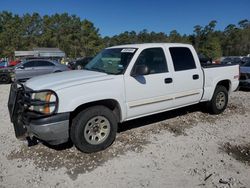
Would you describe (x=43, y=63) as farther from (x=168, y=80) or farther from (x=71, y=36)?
(x=71, y=36)

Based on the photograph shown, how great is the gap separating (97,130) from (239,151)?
8.26 feet

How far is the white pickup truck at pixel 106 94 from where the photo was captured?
3.75 meters

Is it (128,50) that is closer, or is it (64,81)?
(64,81)

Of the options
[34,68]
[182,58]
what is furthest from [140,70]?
[34,68]

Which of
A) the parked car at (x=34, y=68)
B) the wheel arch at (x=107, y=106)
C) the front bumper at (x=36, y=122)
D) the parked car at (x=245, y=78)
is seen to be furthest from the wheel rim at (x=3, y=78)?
the parked car at (x=245, y=78)

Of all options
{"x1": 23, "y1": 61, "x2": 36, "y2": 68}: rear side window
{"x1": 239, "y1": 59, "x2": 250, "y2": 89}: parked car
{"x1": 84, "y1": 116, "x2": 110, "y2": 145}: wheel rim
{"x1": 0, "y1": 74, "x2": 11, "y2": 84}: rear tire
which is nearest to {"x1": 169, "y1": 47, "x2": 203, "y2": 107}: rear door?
{"x1": 84, "y1": 116, "x2": 110, "y2": 145}: wheel rim

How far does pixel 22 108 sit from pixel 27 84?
21.4 inches

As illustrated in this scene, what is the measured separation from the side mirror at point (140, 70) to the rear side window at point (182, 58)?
3.36 feet

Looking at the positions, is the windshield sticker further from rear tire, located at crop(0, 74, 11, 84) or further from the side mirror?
rear tire, located at crop(0, 74, 11, 84)

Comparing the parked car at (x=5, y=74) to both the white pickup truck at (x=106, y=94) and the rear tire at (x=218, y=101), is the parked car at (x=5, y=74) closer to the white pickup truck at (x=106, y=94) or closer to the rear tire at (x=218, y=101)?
the white pickup truck at (x=106, y=94)

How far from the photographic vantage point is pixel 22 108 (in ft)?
12.9

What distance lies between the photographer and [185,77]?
5.28 meters

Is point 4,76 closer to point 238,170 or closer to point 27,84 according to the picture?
point 27,84

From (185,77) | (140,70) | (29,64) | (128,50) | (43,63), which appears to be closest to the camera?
(140,70)
